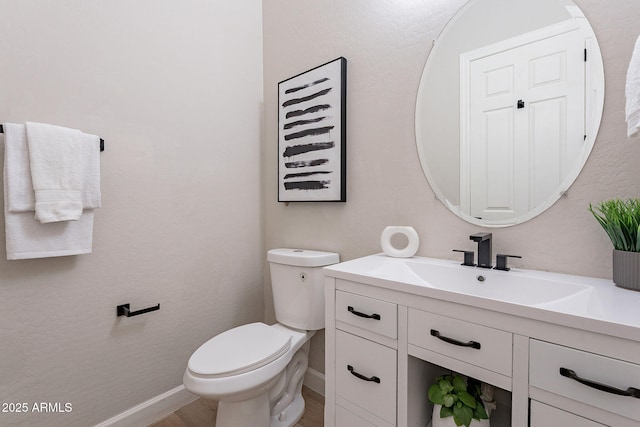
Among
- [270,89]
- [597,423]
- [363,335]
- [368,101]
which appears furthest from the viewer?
[270,89]

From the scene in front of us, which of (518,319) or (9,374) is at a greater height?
(518,319)

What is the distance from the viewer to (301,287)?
1528mm

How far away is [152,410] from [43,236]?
1.02 m

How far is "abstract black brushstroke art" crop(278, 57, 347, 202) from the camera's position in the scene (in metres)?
1.55

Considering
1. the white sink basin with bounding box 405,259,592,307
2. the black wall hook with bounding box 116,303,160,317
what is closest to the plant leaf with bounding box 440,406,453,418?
the white sink basin with bounding box 405,259,592,307

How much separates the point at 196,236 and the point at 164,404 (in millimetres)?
902

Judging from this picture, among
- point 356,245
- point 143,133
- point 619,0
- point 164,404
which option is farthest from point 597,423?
point 143,133

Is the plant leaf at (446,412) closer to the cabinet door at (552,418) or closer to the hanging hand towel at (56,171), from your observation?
the cabinet door at (552,418)

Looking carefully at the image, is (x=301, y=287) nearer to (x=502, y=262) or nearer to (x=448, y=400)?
(x=448, y=400)

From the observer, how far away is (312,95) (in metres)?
1.68

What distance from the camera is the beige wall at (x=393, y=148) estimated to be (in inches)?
35.7

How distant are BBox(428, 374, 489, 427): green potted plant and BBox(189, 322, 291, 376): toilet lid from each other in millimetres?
646

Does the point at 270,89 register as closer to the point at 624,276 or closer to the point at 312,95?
the point at 312,95

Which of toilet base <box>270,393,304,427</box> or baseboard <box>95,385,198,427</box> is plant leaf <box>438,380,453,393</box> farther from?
baseboard <box>95,385,198,427</box>
